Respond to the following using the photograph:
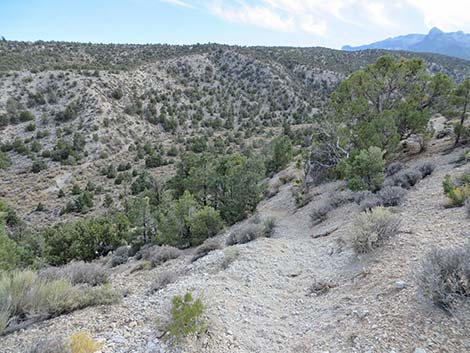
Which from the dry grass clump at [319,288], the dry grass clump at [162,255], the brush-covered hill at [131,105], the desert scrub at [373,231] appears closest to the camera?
the dry grass clump at [319,288]

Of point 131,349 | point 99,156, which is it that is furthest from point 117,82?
point 131,349

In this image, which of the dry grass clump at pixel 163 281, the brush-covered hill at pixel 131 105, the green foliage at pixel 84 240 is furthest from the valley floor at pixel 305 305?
the brush-covered hill at pixel 131 105

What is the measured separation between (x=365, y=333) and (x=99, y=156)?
34277 millimetres

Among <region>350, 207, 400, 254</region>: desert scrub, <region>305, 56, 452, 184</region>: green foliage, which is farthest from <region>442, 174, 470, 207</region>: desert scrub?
<region>305, 56, 452, 184</region>: green foliage

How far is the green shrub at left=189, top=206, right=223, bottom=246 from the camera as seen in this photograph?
49.6 feet

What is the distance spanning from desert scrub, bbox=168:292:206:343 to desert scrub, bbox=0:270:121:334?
1931 mm

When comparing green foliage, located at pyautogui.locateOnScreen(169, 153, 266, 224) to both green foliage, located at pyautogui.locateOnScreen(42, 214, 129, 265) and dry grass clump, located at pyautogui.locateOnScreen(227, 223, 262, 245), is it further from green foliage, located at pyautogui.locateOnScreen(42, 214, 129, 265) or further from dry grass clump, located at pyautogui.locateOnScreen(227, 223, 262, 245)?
dry grass clump, located at pyautogui.locateOnScreen(227, 223, 262, 245)

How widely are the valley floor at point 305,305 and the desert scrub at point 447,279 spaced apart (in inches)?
6.9

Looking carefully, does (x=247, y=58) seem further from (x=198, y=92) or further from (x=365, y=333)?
(x=365, y=333)

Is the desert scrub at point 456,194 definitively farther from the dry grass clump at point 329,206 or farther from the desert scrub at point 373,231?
the dry grass clump at point 329,206

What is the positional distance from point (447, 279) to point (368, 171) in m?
8.92

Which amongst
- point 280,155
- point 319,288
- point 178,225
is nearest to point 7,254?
point 178,225

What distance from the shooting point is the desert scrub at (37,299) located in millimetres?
5477

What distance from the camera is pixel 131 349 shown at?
15.1ft
